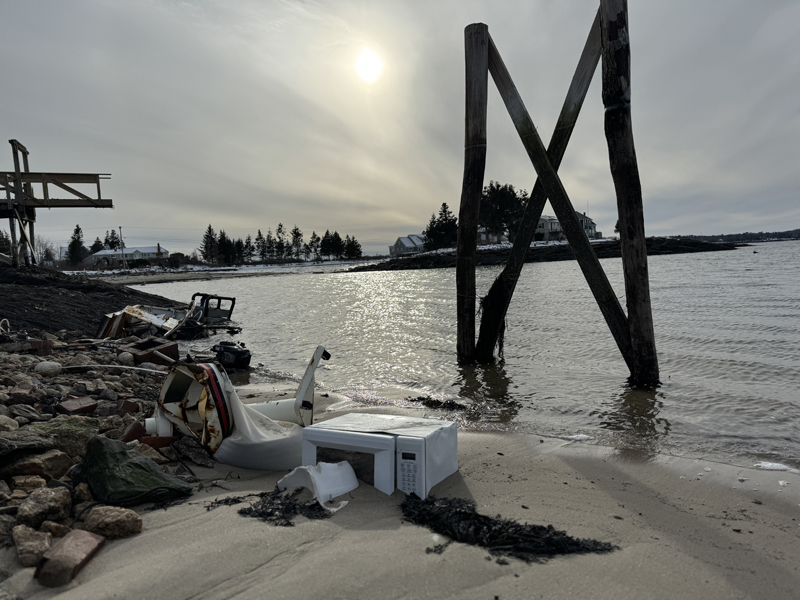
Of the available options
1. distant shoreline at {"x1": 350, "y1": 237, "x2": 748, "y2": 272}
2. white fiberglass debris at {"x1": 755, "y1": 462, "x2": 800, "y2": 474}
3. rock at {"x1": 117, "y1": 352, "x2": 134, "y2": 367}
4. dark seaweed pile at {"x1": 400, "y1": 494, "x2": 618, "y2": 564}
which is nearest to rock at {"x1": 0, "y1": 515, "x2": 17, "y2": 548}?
dark seaweed pile at {"x1": 400, "y1": 494, "x2": 618, "y2": 564}

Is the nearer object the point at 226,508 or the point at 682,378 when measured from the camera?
the point at 226,508

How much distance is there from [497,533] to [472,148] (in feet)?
20.0

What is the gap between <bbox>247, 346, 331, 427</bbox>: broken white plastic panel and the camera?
4199 mm

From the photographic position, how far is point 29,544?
2283 millimetres

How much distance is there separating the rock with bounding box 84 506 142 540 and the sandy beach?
88mm

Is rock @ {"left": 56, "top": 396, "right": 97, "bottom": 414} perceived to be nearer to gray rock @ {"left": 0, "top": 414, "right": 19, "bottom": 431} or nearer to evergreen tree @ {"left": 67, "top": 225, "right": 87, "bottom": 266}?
gray rock @ {"left": 0, "top": 414, "right": 19, "bottom": 431}

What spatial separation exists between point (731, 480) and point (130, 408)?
5.64 meters

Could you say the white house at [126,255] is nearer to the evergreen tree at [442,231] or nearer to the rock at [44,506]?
the evergreen tree at [442,231]

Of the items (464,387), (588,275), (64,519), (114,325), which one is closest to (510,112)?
(588,275)

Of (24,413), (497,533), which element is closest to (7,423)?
(24,413)

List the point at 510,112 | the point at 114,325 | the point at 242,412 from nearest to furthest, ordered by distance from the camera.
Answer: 1. the point at 242,412
2. the point at 510,112
3. the point at 114,325

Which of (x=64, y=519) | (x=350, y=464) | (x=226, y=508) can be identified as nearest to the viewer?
(x=64, y=519)

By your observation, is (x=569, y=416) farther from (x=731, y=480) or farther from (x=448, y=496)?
(x=448, y=496)

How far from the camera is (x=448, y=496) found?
3268 mm
